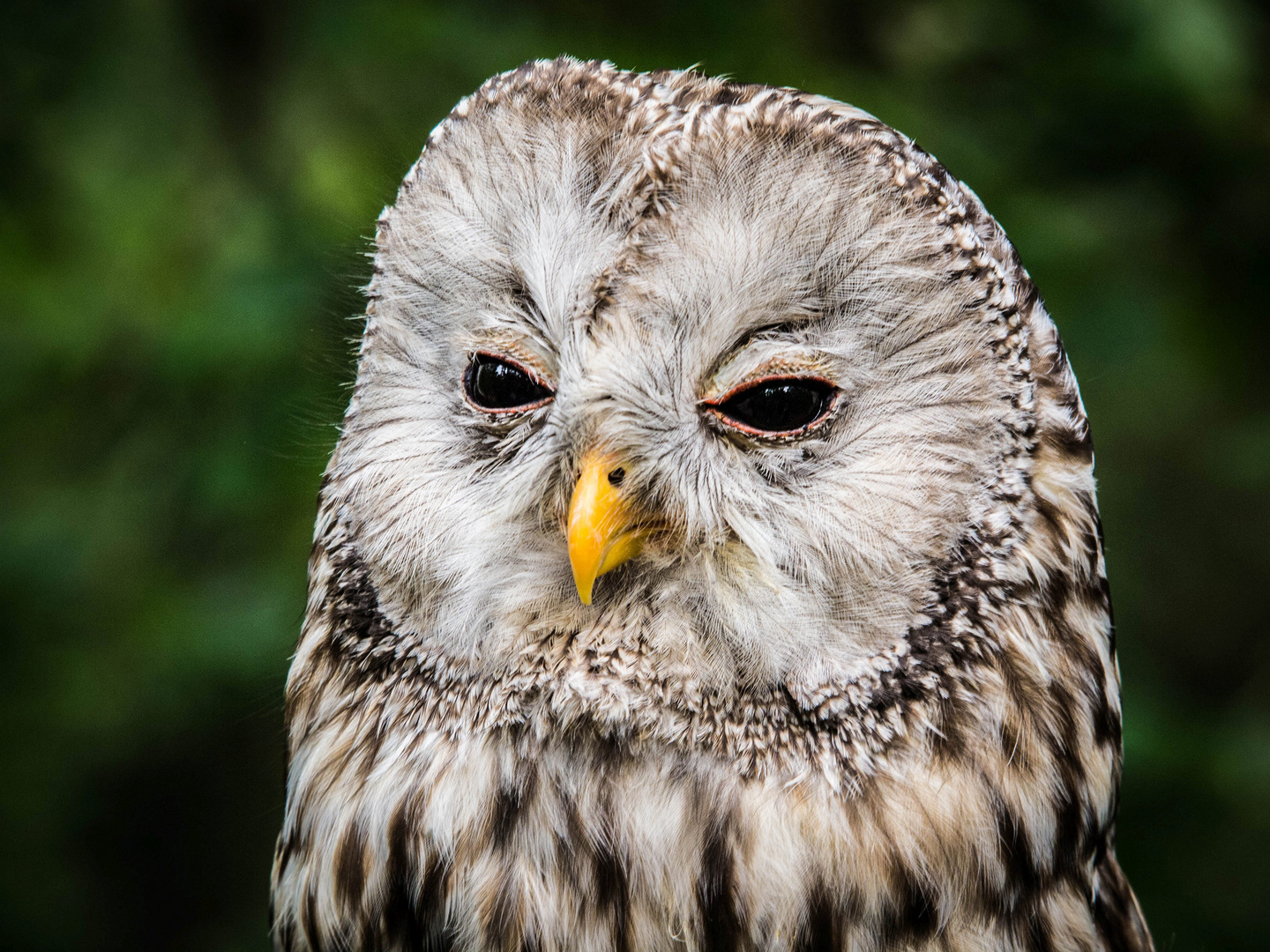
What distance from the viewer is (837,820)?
1.21 m

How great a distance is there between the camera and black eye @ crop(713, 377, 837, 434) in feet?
3.86

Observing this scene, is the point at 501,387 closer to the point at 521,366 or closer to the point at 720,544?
the point at 521,366

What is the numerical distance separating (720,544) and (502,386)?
1.00ft

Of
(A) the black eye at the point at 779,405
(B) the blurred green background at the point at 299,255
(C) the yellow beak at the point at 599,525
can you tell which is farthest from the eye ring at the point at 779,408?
(B) the blurred green background at the point at 299,255

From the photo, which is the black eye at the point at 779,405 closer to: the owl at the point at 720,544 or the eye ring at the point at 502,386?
the owl at the point at 720,544

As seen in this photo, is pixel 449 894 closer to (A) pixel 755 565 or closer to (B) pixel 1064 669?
(A) pixel 755 565

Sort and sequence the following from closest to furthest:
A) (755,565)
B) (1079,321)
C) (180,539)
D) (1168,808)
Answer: (755,565), (1079,321), (1168,808), (180,539)

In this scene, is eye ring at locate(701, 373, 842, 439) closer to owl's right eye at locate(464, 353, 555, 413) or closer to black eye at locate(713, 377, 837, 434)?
black eye at locate(713, 377, 837, 434)

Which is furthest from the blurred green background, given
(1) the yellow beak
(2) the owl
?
(1) the yellow beak

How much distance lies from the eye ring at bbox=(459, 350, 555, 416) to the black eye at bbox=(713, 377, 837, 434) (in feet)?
0.67

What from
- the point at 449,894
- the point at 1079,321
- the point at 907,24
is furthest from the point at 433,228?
the point at 907,24

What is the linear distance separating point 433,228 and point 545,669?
549mm

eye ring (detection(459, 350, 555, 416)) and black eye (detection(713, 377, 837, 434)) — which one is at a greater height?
black eye (detection(713, 377, 837, 434))

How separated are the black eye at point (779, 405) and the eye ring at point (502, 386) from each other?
203 millimetres
